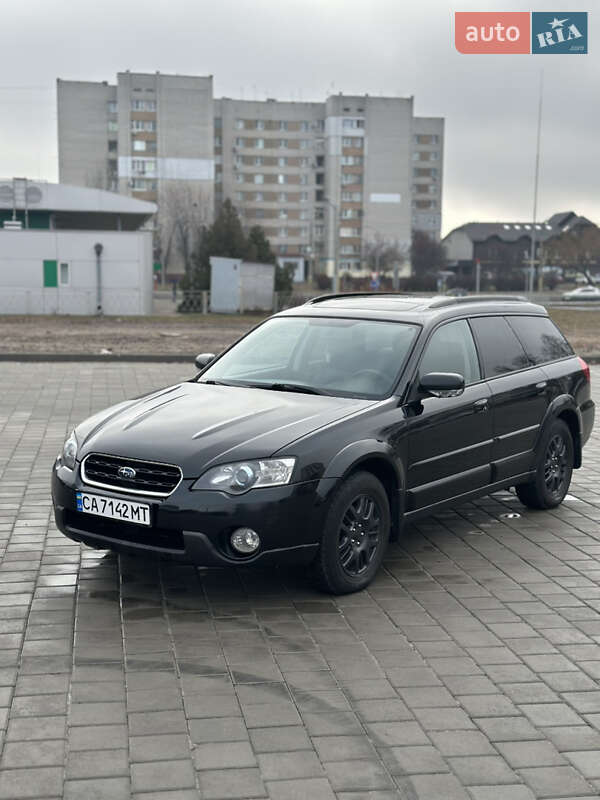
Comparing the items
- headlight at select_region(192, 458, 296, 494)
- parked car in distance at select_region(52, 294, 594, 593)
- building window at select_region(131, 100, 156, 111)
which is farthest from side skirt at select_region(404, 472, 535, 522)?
building window at select_region(131, 100, 156, 111)

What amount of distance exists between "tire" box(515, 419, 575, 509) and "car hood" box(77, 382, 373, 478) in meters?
2.14

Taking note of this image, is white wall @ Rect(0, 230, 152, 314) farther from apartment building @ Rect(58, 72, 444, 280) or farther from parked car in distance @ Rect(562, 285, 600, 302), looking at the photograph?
→ apartment building @ Rect(58, 72, 444, 280)

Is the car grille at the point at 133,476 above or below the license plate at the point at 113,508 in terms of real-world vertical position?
above

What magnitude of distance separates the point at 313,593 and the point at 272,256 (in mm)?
41155

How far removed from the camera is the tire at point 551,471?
23.9 feet

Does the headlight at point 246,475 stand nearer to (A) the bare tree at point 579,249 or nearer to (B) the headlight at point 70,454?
(B) the headlight at point 70,454

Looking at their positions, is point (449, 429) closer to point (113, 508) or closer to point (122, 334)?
point (113, 508)

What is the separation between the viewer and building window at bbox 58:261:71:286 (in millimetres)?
38125

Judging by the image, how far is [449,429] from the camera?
6.16m

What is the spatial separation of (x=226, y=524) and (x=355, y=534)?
858 mm

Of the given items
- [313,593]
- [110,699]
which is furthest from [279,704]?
[313,593]

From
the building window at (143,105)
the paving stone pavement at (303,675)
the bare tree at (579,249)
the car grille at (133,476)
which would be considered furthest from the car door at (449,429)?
the building window at (143,105)

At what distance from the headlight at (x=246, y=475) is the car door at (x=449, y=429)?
108cm

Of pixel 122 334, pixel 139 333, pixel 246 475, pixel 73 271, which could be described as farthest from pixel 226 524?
pixel 73 271
